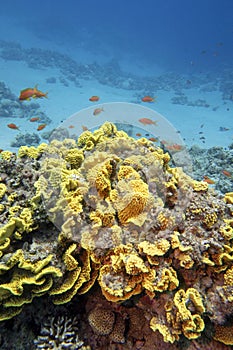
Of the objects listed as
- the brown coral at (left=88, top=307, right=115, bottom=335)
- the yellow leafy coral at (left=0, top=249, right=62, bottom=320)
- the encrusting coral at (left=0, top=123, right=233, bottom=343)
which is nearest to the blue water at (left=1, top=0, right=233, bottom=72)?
the encrusting coral at (left=0, top=123, right=233, bottom=343)

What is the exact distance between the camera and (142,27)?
316ft

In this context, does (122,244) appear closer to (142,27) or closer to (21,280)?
(21,280)

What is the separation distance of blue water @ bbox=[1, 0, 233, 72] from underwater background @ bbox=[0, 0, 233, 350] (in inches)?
23.7

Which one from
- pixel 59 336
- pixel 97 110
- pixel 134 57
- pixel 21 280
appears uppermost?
pixel 134 57

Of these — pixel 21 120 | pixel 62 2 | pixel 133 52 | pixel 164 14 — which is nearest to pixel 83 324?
pixel 21 120

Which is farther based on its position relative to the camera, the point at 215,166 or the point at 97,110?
the point at 215,166

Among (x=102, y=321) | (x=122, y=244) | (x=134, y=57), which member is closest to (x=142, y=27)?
(x=134, y=57)

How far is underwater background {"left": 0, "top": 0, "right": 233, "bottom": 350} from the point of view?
2.81 meters

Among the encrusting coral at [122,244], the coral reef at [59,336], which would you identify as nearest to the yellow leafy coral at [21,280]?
the encrusting coral at [122,244]

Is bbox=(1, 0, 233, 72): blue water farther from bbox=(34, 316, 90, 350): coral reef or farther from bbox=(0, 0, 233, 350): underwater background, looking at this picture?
bbox=(34, 316, 90, 350): coral reef

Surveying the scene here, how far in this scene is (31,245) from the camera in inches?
105

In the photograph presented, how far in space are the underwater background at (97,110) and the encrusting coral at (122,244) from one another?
37 mm

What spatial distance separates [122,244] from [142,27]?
109314 millimetres

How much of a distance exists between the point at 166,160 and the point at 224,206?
3.23 feet
